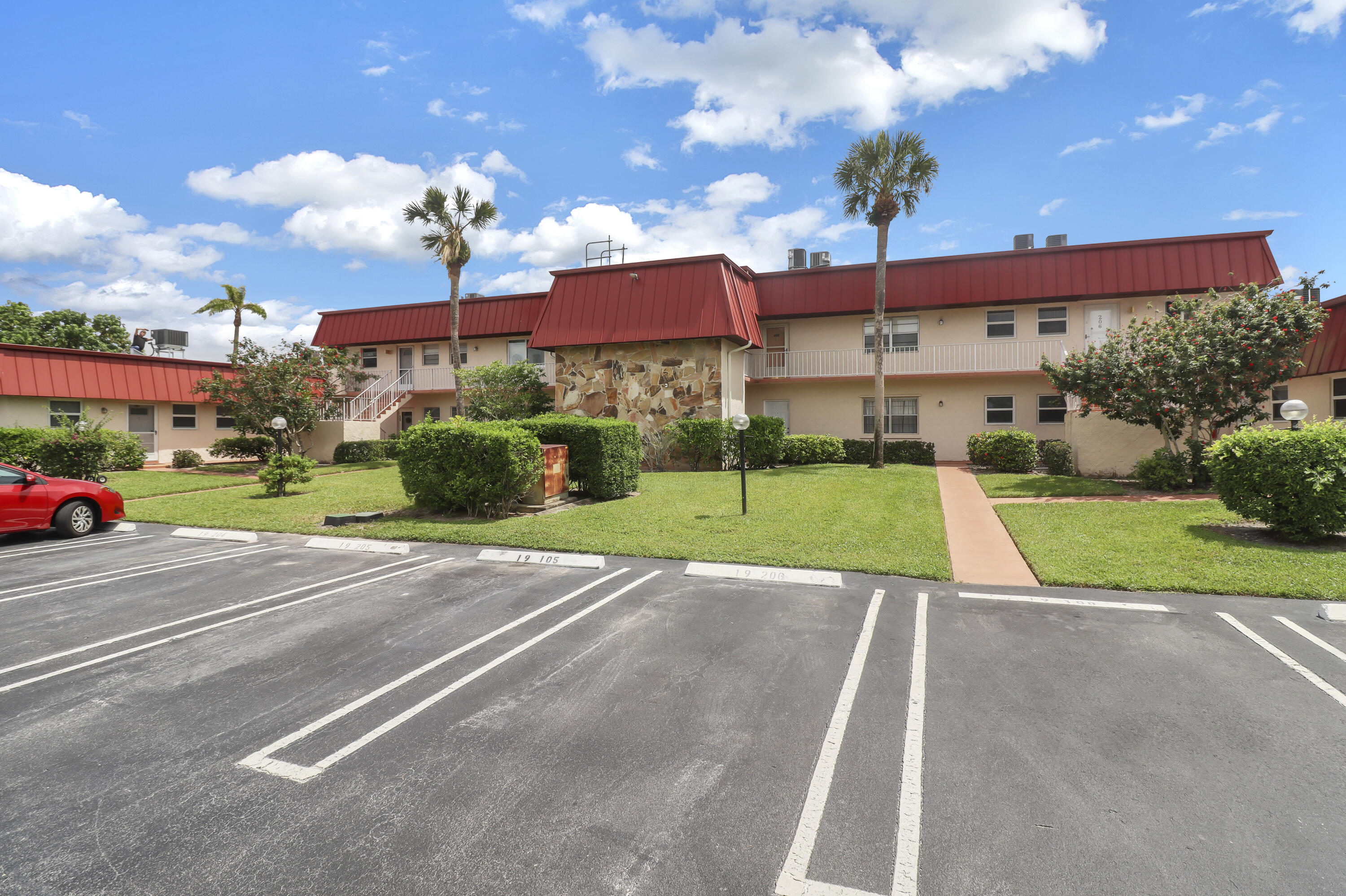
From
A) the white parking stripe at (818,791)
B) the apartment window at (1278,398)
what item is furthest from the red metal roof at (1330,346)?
the white parking stripe at (818,791)

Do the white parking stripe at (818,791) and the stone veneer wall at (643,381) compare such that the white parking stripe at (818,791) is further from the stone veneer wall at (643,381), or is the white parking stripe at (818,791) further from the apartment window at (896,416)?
the apartment window at (896,416)

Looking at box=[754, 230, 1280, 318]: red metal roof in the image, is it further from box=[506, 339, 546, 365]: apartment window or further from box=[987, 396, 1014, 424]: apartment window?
box=[506, 339, 546, 365]: apartment window

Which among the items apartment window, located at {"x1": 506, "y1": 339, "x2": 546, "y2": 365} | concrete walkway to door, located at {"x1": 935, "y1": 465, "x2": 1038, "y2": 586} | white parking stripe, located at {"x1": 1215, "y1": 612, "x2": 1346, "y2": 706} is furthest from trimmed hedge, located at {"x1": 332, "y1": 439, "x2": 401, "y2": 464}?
white parking stripe, located at {"x1": 1215, "y1": 612, "x2": 1346, "y2": 706}

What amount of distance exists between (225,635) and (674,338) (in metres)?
15.2

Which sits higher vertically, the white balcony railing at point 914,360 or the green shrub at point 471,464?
the white balcony railing at point 914,360

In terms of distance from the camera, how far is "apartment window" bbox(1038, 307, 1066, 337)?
826 inches

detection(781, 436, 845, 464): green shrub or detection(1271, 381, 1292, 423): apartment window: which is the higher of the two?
detection(1271, 381, 1292, 423): apartment window

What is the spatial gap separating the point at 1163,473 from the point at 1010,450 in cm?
417

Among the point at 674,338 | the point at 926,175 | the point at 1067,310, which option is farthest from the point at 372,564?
the point at 1067,310

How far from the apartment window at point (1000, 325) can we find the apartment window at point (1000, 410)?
2.04m

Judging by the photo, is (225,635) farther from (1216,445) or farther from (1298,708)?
(1216,445)

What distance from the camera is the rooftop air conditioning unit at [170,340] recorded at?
35875 millimetres

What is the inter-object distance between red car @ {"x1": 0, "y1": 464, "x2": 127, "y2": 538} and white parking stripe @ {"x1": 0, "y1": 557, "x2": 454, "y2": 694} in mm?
6956

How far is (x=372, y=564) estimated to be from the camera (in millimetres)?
8508
